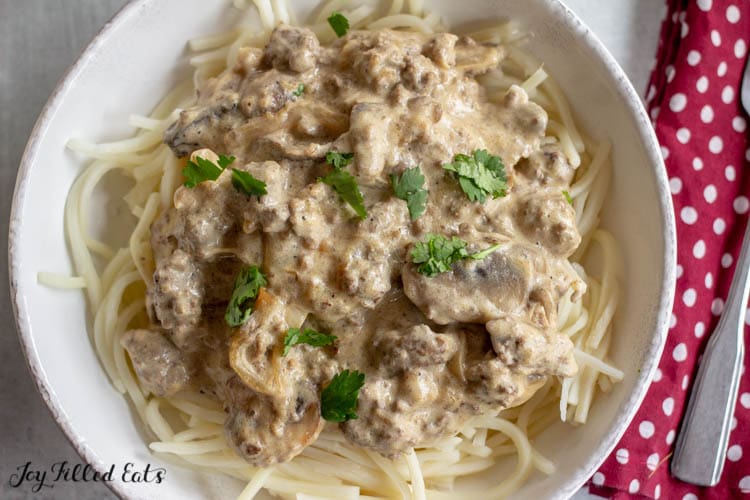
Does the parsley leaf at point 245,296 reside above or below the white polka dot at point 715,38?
below

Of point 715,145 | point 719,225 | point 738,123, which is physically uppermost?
point 738,123

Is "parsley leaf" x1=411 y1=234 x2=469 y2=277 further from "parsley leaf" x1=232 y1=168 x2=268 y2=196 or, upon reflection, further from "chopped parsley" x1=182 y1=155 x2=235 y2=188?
"chopped parsley" x1=182 y1=155 x2=235 y2=188

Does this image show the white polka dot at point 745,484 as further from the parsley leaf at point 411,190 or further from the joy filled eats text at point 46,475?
the joy filled eats text at point 46,475

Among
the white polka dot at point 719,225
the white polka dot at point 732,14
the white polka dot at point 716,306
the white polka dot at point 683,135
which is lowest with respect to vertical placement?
the white polka dot at point 716,306

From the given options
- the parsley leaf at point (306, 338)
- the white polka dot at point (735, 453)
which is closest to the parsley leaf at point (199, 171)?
the parsley leaf at point (306, 338)

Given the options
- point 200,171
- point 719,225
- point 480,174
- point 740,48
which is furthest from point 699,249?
point 200,171

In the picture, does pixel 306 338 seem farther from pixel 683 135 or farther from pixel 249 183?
pixel 683 135

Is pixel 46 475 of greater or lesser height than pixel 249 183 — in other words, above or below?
below

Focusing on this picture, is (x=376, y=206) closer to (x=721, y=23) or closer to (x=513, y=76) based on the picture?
(x=513, y=76)
